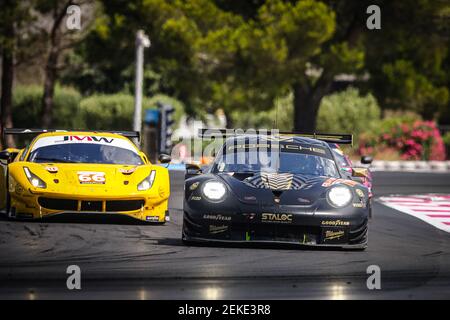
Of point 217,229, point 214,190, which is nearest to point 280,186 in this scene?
point 214,190

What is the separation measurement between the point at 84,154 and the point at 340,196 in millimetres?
4496

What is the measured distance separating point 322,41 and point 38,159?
89.7 feet

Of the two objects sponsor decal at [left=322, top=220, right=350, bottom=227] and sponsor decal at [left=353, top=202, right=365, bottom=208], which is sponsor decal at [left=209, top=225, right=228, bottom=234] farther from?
sponsor decal at [left=353, top=202, right=365, bottom=208]

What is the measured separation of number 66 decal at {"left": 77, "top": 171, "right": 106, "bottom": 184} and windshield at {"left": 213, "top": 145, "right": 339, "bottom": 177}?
1.64 meters

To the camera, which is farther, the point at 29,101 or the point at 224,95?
the point at 29,101

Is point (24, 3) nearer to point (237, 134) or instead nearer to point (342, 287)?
point (237, 134)

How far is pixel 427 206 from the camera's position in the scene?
835 inches

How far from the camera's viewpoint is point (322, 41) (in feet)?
135

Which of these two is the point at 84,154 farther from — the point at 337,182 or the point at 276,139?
the point at 337,182

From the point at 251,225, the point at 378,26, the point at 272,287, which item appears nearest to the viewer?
the point at 272,287

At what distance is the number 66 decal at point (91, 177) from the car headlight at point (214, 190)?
7.27 feet

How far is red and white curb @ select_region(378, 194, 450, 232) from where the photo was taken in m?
17.8

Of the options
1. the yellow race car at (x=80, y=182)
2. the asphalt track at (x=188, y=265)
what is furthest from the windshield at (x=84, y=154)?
the asphalt track at (x=188, y=265)
